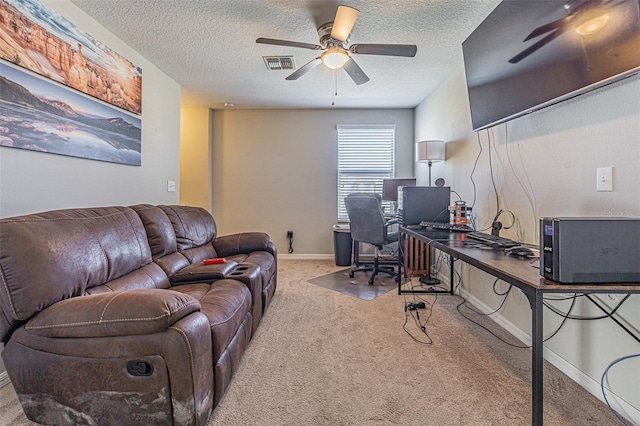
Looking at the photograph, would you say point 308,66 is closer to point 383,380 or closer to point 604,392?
point 383,380

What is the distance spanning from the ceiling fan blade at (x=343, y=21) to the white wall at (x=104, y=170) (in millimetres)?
1958

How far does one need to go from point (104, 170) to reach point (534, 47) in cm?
324

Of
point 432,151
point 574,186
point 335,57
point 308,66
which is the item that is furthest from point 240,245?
point 574,186

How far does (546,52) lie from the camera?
161cm

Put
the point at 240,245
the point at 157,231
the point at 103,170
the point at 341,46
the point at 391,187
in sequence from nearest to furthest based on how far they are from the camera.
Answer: the point at 157,231 → the point at 341,46 → the point at 103,170 → the point at 240,245 → the point at 391,187

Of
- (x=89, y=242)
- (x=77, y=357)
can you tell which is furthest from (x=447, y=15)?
(x=77, y=357)

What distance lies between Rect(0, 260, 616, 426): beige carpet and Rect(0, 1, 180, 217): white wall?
116 cm

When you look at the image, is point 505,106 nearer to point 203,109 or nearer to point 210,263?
point 210,263

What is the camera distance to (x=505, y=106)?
2.04m

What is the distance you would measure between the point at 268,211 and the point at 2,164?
3.39 meters

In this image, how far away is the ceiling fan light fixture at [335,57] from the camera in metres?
2.37

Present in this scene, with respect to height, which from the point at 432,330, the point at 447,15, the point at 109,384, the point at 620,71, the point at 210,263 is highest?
the point at 447,15

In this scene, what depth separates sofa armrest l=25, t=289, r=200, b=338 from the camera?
112 cm

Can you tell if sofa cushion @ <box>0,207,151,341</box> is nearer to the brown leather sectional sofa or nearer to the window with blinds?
the brown leather sectional sofa
